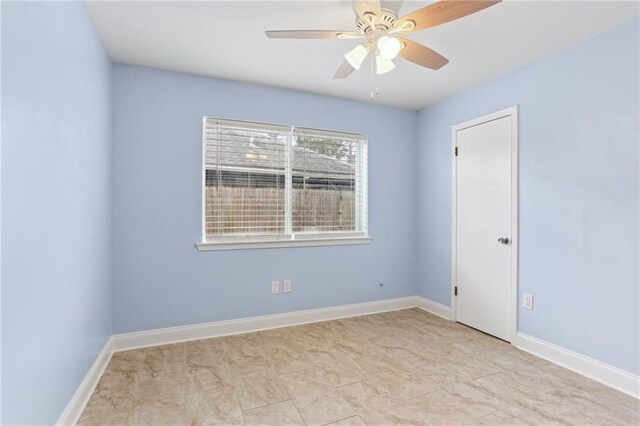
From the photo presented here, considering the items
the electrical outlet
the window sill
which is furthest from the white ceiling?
the electrical outlet

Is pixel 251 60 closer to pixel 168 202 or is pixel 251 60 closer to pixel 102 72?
pixel 102 72

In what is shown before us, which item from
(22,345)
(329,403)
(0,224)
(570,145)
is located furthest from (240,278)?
(570,145)

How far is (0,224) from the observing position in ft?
3.54

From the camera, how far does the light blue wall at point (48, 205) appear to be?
1156mm

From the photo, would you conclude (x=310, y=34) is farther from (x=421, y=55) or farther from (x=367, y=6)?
(x=421, y=55)

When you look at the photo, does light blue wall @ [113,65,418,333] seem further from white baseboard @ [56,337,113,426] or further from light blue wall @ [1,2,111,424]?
light blue wall @ [1,2,111,424]

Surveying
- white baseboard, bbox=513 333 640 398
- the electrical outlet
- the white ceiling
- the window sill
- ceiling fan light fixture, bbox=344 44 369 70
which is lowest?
white baseboard, bbox=513 333 640 398

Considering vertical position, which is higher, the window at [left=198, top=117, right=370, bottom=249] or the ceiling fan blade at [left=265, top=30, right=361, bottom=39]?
the ceiling fan blade at [left=265, top=30, right=361, bottom=39]

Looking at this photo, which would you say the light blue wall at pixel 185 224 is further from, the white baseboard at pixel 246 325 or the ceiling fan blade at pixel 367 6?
the ceiling fan blade at pixel 367 6

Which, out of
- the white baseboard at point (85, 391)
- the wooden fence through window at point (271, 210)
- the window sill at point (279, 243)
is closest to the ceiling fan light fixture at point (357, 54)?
the wooden fence through window at point (271, 210)

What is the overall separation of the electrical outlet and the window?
1.64m

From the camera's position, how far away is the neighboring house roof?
3074 millimetres

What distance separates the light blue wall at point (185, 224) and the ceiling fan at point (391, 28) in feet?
4.84

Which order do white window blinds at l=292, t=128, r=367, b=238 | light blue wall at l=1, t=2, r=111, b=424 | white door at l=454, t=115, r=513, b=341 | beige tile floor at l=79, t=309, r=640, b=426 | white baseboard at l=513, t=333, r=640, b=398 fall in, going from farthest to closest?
1. white window blinds at l=292, t=128, r=367, b=238
2. white door at l=454, t=115, r=513, b=341
3. white baseboard at l=513, t=333, r=640, b=398
4. beige tile floor at l=79, t=309, r=640, b=426
5. light blue wall at l=1, t=2, r=111, b=424
